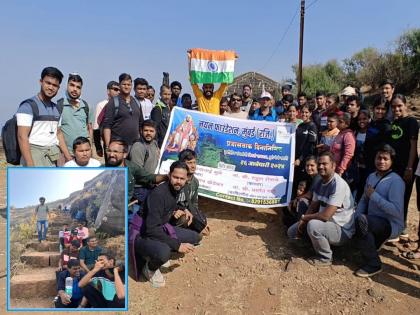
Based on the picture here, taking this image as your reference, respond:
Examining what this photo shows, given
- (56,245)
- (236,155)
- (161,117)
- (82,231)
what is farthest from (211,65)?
(56,245)

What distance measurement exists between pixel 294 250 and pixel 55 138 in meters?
3.33

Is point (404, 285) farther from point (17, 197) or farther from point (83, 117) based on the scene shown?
point (83, 117)

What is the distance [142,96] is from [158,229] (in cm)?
290

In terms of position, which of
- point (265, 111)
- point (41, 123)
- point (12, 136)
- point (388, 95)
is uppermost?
point (388, 95)

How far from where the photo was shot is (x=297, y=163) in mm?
5344

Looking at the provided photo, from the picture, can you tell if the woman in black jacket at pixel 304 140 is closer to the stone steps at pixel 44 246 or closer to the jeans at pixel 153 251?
the jeans at pixel 153 251

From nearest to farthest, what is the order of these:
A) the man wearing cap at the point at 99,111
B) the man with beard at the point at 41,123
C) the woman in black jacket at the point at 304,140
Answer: the man with beard at the point at 41,123 < the woman in black jacket at the point at 304,140 < the man wearing cap at the point at 99,111

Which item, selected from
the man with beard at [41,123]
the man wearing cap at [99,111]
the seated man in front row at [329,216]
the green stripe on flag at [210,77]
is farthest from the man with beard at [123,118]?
the seated man in front row at [329,216]

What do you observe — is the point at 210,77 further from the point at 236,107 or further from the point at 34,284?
the point at 34,284

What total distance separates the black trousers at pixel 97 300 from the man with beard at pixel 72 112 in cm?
220

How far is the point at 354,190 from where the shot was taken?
4.98m

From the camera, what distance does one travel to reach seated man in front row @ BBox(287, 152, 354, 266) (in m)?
3.87

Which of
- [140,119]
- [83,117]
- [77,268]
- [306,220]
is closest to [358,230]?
[306,220]

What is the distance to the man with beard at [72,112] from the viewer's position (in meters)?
4.38
